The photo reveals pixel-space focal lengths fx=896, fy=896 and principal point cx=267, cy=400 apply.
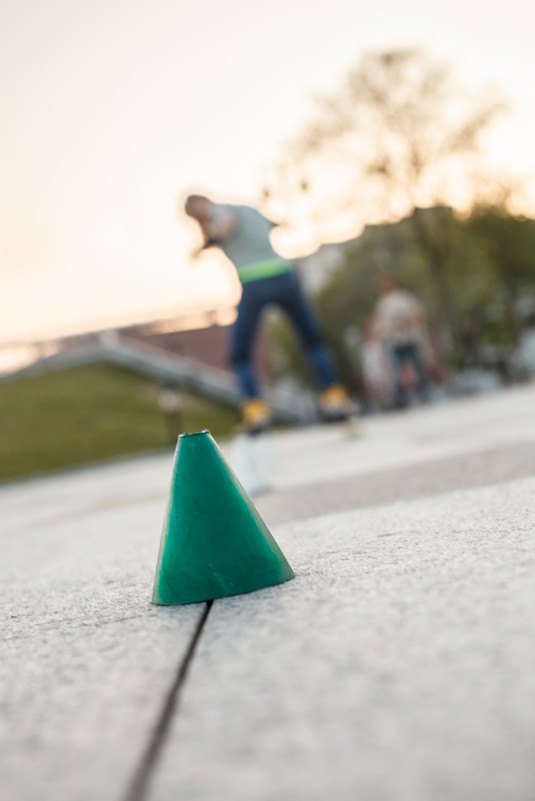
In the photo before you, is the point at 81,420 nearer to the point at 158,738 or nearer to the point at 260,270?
the point at 260,270

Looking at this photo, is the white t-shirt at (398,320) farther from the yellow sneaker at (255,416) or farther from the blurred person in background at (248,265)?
the yellow sneaker at (255,416)

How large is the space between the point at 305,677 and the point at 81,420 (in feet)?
84.6

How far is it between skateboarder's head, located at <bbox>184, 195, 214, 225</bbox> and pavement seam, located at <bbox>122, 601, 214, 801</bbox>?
20.1ft

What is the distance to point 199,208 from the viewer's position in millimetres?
7621

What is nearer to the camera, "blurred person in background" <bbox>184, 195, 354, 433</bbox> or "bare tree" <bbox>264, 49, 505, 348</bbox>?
"blurred person in background" <bbox>184, 195, 354, 433</bbox>

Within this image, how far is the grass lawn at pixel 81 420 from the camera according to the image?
2248cm

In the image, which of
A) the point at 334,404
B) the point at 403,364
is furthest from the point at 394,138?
the point at 334,404

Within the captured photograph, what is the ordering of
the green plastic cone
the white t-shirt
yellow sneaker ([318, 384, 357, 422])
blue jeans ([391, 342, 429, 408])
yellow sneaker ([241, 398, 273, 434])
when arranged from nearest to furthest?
the green plastic cone, yellow sneaker ([241, 398, 273, 434]), yellow sneaker ([318, 384, 357, 422]), the white t-shirt, blue jeans ([391, 342, 429, 408])

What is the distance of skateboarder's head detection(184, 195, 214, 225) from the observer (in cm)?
761

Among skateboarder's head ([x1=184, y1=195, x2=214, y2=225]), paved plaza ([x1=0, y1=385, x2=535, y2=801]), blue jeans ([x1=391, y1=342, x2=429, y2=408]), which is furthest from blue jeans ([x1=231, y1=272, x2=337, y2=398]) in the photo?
blue jeans ([x1=391, y1=342, x2=429, y2=408])

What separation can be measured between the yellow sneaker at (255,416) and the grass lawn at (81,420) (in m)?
14.7

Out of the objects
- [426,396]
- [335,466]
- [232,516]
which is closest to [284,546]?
[232,516]

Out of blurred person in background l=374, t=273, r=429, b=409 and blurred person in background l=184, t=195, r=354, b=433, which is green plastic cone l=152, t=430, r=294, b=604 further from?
blurred person in background l=374, t=273, r=429, b=409

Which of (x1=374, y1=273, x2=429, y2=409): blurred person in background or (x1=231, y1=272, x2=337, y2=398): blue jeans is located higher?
(x1=231, y1=272, x2=337, y2=398): blue jeans
